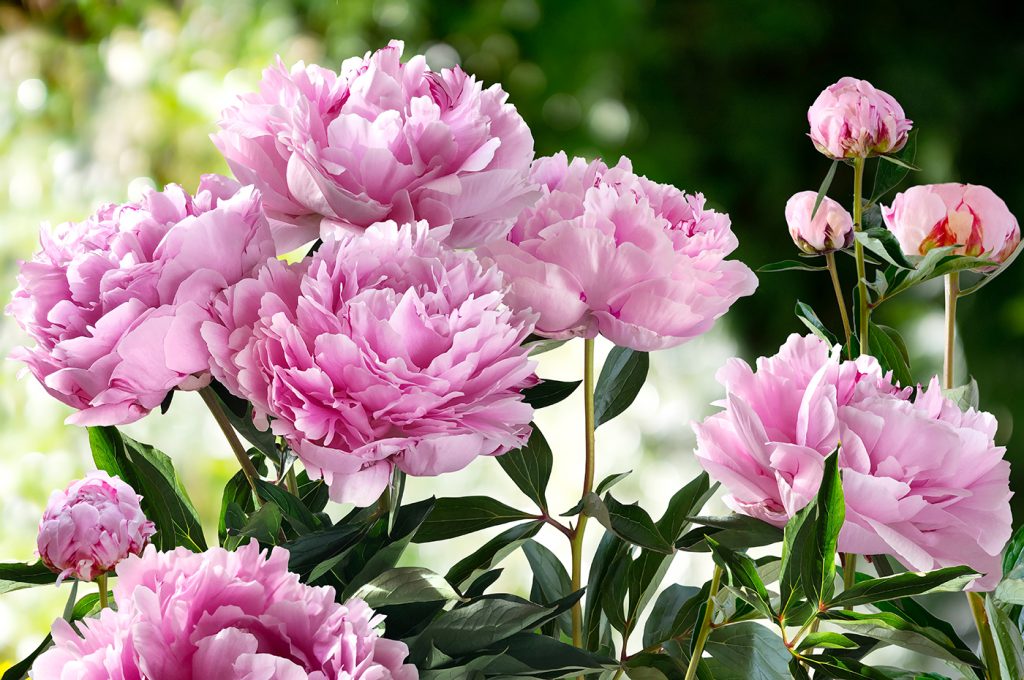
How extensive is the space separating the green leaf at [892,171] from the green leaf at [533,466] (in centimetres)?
13

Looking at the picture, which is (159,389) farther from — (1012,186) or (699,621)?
(1012,186)

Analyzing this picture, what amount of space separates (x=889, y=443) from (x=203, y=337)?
16cm

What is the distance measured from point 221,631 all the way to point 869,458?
0.15m

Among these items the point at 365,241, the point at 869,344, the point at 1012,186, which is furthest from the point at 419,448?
the point at 1012,186

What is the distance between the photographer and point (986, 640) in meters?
0.33

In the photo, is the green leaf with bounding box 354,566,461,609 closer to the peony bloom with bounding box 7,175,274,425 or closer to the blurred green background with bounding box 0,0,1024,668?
the peony bloom with bounding box 7,175,274,425

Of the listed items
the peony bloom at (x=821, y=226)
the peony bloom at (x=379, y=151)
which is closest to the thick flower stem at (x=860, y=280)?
the peony bloom at (x=821, y=226)

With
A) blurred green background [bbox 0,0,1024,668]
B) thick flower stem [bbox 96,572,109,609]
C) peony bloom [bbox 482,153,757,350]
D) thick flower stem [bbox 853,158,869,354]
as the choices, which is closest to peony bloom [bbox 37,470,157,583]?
thick flower stem [bbox 96,572,109,609]

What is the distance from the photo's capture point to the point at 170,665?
0.78 ft

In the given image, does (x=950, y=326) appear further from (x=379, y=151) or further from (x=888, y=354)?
(x=379, y=151)

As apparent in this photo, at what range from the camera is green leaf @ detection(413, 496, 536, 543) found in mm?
351

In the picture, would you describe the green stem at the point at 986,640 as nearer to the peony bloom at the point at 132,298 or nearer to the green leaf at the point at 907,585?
the green leaf at the point at 907,585

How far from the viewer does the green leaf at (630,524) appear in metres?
0.30

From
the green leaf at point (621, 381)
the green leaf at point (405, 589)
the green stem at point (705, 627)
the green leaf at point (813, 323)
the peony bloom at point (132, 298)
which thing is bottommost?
the green stem at point (705, 627)
